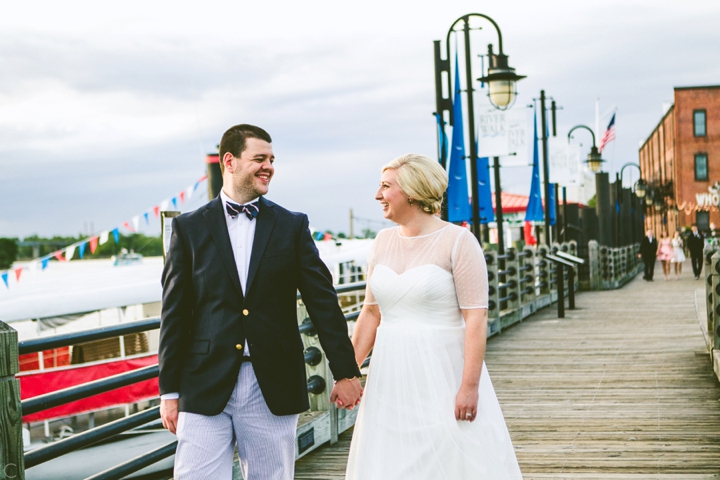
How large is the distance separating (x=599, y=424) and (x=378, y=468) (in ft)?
13.3

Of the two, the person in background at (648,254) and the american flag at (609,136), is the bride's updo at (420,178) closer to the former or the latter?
the person in background at (648,254)

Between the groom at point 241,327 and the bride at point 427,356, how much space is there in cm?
36

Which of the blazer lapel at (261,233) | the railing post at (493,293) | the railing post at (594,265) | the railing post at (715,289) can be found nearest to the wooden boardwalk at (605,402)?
the railing post at (493,293)

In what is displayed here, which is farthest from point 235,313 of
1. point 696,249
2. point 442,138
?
point 696,249

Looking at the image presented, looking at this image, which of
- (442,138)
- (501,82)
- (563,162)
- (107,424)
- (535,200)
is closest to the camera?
(107,424)

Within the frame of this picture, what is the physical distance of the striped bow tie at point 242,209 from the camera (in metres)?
3.48

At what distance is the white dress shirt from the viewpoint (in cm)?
342

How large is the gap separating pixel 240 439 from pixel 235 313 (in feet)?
1.72

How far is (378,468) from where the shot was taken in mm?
3812

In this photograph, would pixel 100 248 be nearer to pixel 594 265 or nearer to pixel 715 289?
pixel 594 265

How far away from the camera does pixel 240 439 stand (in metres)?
3.40

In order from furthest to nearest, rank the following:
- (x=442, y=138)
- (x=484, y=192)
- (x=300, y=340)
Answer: (x=484, y=192) → (x=442, y=138) → (x=300, y=340)

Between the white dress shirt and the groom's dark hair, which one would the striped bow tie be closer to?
the white dress shirt

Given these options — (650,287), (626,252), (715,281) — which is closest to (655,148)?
(626,252)
